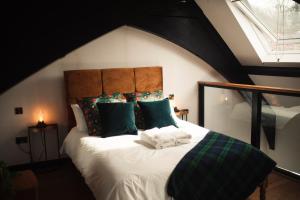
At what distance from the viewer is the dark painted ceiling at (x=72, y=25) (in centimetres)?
314

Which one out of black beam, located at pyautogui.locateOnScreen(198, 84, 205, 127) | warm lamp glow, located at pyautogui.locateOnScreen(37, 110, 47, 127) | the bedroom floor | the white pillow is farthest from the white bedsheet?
black beam, located at pyautogui.locateOnScreen(198, 84, 205, 127)

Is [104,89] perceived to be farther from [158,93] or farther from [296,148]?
[296,148]

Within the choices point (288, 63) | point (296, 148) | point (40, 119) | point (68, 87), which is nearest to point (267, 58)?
point (288, 63)

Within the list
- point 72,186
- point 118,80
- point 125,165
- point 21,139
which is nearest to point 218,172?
point 125,165

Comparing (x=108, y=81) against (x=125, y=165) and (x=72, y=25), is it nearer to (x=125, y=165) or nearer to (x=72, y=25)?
(x=72, y=25)

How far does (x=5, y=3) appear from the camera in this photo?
3.03 metres

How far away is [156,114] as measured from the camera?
3.35 m

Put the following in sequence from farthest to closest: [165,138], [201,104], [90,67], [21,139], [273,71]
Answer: [201,104] < [273,71] < [90,67] < [21,139] < [165,138]

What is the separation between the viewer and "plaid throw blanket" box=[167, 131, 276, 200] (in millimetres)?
2079

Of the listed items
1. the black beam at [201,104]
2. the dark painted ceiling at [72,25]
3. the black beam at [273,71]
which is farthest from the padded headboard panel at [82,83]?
the black beam at [273,71]

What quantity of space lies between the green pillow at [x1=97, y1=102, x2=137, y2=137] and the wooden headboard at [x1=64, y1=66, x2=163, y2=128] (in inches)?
21.1

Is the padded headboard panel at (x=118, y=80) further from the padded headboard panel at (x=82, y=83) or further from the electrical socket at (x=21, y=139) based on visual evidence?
the electrical socket at (x=21, y=139)

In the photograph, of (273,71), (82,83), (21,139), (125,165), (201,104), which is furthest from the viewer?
(201,104)

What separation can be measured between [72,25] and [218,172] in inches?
95.6
